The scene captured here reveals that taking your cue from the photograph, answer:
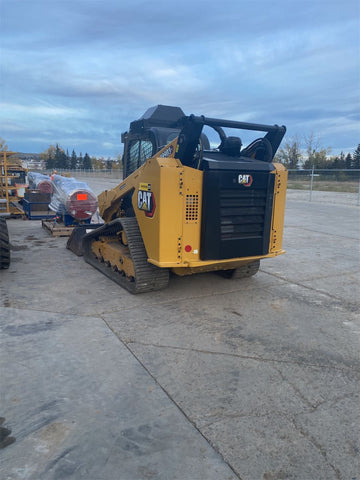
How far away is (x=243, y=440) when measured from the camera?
93.3 inches

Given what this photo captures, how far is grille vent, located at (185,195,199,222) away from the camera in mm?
4500

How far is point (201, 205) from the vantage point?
454 centimetres

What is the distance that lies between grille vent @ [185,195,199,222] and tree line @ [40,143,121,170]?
217 feet

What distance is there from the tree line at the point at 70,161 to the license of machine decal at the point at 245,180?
217 feet

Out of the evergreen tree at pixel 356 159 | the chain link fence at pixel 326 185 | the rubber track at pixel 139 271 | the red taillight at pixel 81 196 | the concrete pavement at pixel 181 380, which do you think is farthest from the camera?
the evergreen tree at pixel 356 159

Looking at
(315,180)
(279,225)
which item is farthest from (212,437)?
(315,180)

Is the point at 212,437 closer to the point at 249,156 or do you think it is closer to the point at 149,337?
the point at 149,337

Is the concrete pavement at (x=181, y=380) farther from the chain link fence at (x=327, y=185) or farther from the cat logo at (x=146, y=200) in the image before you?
the chain link fence at (x=327, y=185)

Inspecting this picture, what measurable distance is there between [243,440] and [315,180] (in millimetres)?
22996

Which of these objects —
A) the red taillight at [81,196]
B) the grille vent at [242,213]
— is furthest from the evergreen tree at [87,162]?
the grille vent at [242,213]

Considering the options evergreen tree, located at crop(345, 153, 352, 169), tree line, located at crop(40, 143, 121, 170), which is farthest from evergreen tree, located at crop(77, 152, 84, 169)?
evergreen tree, located at crop(345, 153, 352, 169)

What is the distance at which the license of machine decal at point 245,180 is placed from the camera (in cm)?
456

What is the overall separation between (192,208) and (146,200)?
2.10 ft

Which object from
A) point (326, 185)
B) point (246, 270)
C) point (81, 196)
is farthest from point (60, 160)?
point (246, 270)
